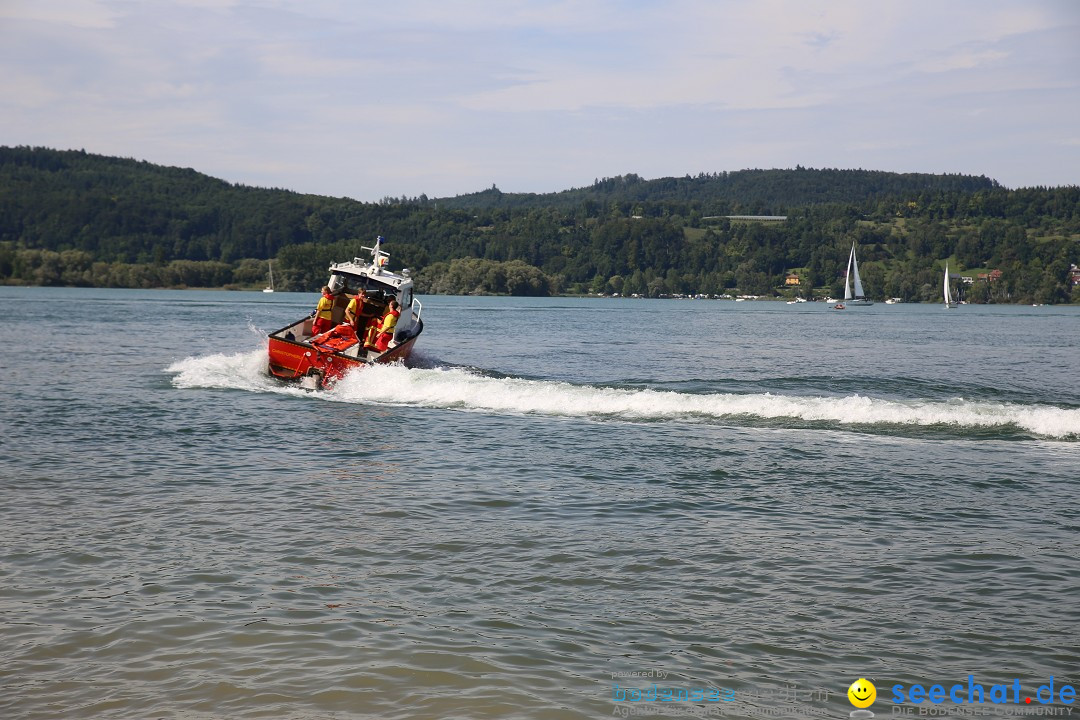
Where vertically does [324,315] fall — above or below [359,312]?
below

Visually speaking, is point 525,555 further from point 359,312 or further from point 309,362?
point 359,312

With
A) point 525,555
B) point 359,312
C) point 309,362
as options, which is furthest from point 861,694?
point 359,312

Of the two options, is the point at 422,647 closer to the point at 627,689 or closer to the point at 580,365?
the point at 627,689

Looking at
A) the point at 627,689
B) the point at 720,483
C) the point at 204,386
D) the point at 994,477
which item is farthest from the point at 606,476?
the point at 204,386

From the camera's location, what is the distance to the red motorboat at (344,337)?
81.6 ft

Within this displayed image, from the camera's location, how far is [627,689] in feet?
22.6

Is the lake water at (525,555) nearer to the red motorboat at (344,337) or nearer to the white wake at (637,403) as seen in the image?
the white wake at (637,403)

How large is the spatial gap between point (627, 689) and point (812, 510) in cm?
640

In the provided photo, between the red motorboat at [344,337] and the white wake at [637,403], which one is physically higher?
the red motorboat at [344,337]

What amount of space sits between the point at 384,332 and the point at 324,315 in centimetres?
283

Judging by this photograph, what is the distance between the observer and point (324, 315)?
28781 mm

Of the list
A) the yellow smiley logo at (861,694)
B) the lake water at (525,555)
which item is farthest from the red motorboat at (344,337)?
the yellow smiley logo at (861,694)

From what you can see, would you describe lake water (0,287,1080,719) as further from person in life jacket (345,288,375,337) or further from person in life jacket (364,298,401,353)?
person in life jacket (345,288,375,337)

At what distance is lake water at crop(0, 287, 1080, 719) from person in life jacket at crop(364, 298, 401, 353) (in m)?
4.78
